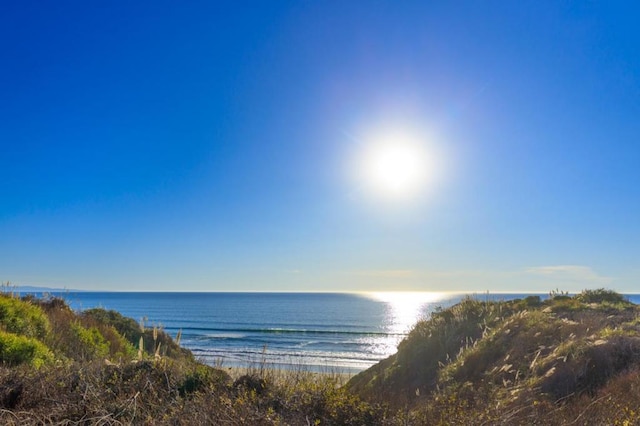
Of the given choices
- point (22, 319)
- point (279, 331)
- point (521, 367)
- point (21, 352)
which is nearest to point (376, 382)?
point (521, 367)

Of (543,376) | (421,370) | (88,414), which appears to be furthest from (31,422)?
(421,370)

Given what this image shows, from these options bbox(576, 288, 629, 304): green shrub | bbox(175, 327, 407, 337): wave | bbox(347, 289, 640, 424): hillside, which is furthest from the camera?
bbox(175, 327, 407, 337): wave

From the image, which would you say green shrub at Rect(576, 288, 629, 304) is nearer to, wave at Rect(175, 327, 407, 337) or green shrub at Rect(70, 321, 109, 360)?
green shrub at Rect(70, 321, 109, 360)

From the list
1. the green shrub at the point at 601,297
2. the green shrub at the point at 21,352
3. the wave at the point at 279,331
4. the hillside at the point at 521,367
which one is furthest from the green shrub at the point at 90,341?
the wave at the point at 279,331

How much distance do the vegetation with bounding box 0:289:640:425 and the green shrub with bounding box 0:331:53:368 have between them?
3 cm

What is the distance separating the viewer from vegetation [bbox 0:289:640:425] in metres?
5.39

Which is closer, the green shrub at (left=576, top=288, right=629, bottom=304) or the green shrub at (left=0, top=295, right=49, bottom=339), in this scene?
the green shrub at (left=0, top=295, right=49, bottom=339)

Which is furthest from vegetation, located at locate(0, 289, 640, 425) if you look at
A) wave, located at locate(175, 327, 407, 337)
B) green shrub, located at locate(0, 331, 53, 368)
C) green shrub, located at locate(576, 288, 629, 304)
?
wave, located at locate(175, 327, 407, 337)

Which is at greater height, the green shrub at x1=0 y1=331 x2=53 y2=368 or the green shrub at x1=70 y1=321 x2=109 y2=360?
the green shrub at x1=0 y1=331 x2=53 y2=368

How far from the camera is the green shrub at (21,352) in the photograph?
29.2 feet

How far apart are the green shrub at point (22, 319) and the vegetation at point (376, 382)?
0.11ft

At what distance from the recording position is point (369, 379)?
1446 centimetres

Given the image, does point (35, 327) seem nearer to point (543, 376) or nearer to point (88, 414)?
point (88, 414)

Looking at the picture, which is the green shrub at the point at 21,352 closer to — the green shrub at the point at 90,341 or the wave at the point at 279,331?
the green shrub at the point at 90,341
